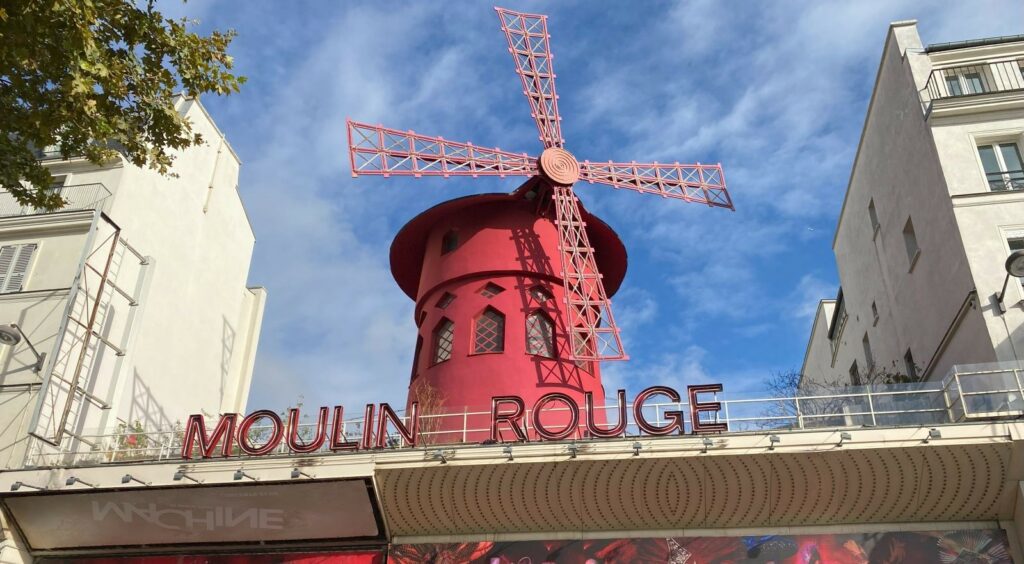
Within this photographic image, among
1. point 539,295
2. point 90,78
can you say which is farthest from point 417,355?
point 90,78

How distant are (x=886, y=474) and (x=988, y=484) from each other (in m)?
1.13

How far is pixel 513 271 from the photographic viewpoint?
50.5 ft

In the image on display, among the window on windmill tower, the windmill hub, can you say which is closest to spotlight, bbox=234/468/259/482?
the window on windmill tower

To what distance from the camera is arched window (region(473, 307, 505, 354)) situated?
1472cm

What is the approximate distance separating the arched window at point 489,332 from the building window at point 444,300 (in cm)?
78

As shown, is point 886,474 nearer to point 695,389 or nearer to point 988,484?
point 988,484

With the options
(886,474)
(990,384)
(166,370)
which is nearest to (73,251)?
(166,370)

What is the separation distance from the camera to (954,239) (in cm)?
1258

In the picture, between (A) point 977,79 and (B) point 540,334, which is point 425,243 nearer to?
(B) point 540,334

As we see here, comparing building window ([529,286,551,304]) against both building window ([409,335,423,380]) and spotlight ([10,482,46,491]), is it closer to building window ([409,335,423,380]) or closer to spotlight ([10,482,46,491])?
building window ([409,335,423,380])

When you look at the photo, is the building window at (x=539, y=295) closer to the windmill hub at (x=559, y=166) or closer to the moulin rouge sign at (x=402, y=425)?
the windmill hub at (x=559, y=166)

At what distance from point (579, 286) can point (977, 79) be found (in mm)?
6817

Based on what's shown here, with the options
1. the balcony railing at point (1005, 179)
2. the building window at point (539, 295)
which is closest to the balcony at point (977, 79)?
the balcony railing at point (1005, 179)

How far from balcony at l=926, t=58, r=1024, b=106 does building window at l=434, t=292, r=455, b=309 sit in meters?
7.87
